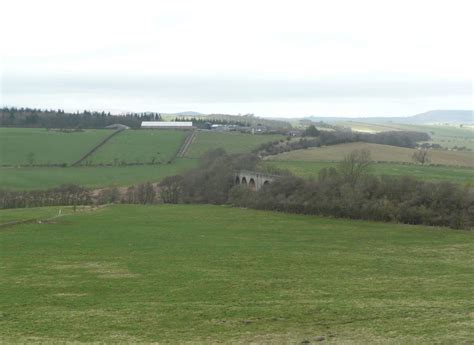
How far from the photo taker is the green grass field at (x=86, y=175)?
95.6 meters

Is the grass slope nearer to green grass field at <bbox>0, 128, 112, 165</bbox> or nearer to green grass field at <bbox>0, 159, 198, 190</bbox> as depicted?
green grass field at <bbox>0, 159, 198, 190</bbox>

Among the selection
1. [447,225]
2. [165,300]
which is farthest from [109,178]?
[165,300]

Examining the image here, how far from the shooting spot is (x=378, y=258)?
1366 inches

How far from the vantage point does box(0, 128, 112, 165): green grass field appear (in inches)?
4569

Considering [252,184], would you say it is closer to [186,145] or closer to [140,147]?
[186,145]

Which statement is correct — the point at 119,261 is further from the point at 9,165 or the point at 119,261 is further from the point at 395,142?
the point at 395,142

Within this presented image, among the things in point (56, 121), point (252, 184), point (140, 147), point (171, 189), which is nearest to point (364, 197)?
point (252, 184)

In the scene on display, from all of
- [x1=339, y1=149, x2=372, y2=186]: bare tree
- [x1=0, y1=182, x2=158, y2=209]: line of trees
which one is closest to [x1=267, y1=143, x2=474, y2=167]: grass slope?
[x1=339, y1=149, x2=372, y2=186]: bare tree

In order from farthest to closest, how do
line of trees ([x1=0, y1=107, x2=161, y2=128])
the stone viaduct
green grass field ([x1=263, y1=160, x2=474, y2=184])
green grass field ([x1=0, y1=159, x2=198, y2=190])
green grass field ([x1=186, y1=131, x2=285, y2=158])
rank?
line of trees ([x1=0, y1=107, x2=161, y2=128]) → green grass field ([x1=186, y1=131, x2=285, y2=158]) → green grass field ([x1=0, y1=159, x2=198, y2=190]) → the stone viaduct → green grass field ([x1=263, y1=160, x2=474, y2=184])

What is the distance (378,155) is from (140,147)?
54600 mm

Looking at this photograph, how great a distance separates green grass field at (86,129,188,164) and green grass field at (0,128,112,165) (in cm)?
438

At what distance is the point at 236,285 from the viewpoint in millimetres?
25375

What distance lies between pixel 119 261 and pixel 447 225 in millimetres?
32313

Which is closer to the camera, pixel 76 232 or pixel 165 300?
pixel 165 300
